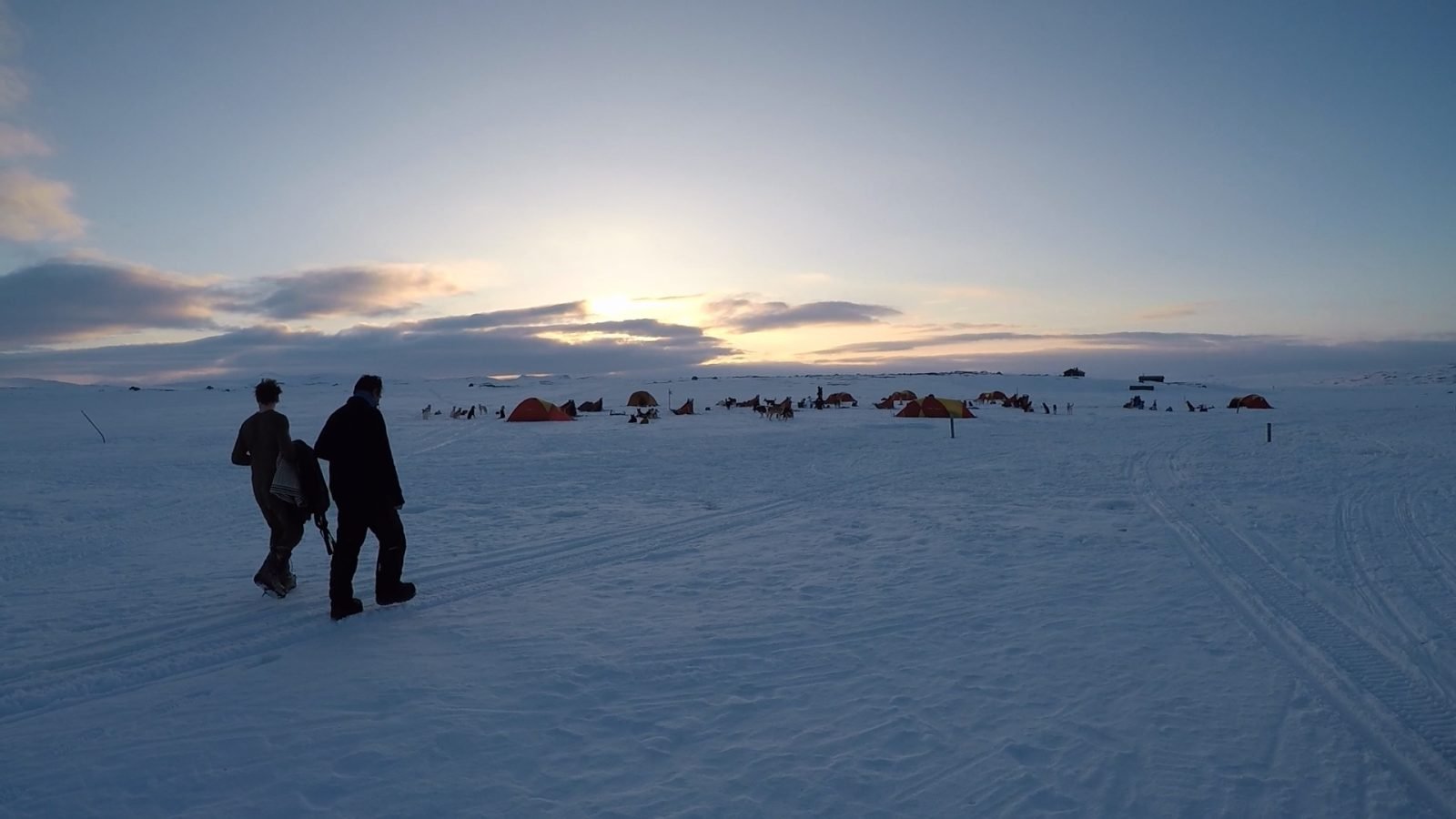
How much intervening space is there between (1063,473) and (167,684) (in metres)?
16.0

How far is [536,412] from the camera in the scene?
3312cm

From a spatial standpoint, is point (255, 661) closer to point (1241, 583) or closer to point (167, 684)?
point (167, 684)

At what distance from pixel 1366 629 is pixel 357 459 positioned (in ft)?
27.3

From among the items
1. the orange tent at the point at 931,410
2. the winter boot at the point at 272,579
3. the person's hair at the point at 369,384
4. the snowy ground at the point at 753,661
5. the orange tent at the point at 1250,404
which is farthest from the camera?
the orange tent at the point at 1250,404

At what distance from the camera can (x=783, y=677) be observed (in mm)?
5469

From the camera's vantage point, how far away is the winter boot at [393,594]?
22.4 ft

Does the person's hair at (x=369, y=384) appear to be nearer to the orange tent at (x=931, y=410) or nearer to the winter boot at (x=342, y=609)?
the winter boot at (x=342, y=609)

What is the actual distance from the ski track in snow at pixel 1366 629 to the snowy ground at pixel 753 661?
36 millimetres

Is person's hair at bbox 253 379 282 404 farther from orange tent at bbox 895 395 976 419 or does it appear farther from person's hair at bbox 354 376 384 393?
orange tent at bbox 895 395 976 419

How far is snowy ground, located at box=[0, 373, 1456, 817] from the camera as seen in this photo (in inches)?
157

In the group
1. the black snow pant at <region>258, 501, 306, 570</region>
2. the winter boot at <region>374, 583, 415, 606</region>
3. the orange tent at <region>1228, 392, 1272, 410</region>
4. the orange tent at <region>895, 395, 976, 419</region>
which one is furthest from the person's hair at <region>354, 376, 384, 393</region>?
the orange tent at <region>1228, 392, 1272, 410</region>

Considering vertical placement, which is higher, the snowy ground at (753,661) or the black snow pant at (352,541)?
the black snow pant at (352,541)

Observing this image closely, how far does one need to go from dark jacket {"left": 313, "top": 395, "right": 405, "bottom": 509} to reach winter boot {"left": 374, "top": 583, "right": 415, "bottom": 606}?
2.56ft

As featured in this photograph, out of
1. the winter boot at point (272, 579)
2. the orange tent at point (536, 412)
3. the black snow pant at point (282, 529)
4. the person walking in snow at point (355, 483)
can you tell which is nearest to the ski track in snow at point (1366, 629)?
the person walking in snow at point (355, 483)
